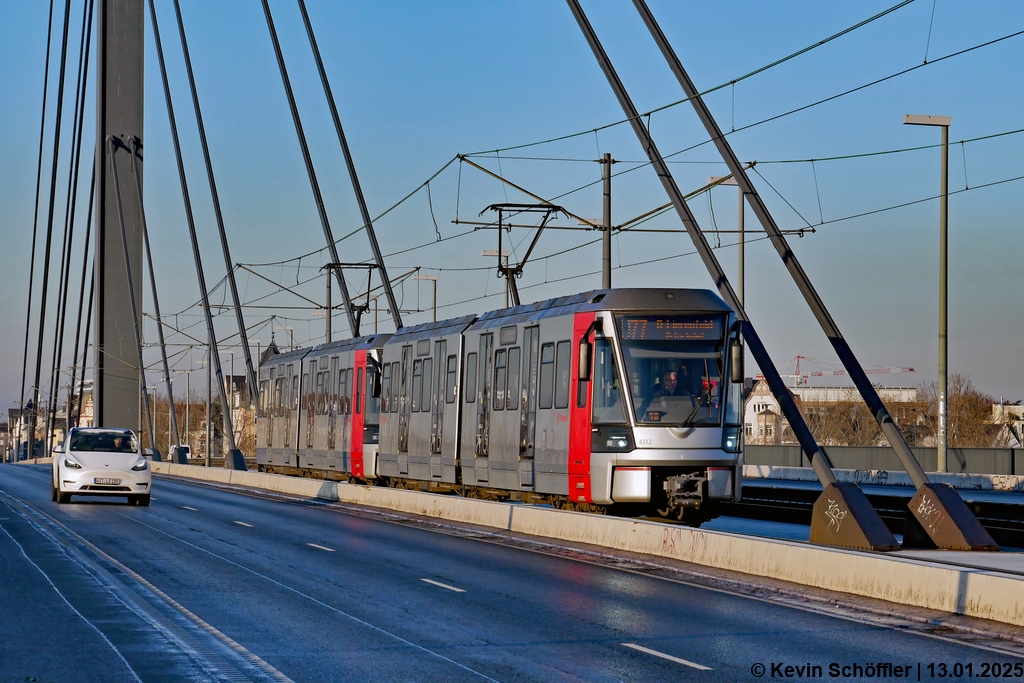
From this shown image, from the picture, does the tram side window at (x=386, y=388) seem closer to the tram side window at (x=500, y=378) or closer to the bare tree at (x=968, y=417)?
the tram side window at (x=500, y=378)

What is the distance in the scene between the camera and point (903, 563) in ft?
43.5

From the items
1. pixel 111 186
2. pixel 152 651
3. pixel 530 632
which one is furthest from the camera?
pixel 111 186

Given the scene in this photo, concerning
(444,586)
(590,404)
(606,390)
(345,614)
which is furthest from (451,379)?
(345,614)

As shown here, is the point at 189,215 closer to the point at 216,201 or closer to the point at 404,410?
the point at 216,201

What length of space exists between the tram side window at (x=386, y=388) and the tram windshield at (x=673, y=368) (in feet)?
42.2

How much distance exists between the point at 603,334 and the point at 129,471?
11350 millimetres

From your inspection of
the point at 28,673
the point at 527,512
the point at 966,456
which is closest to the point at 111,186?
the point at 966,456

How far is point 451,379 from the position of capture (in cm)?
2891

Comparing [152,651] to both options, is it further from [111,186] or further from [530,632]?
[111,186]

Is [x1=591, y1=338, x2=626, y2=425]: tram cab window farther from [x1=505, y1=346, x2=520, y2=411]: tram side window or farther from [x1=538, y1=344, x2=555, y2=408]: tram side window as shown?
[x1=505, y1=346, x2=520, y2=411]: tram side window

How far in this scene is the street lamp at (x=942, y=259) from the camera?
34562 millimetres

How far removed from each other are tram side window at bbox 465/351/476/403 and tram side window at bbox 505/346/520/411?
2.03 metres

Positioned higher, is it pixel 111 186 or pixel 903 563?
pixel 111 186

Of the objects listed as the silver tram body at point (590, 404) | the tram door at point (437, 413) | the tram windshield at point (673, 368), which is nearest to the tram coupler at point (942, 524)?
the silver tram body at point (590, 404)
